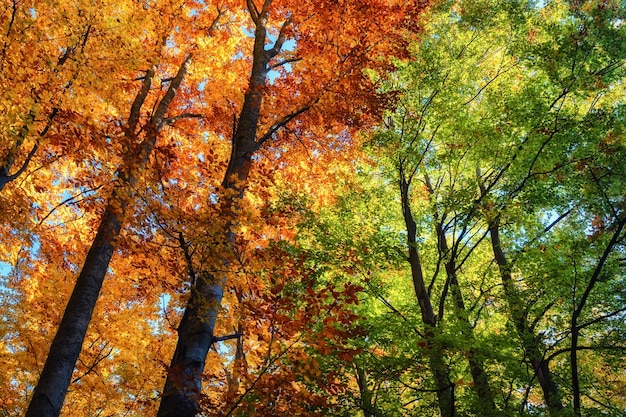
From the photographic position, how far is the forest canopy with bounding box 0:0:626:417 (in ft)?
18.0

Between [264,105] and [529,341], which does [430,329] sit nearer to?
[529,341]

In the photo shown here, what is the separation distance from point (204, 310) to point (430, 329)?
327cm

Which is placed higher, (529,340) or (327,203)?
(327,203)

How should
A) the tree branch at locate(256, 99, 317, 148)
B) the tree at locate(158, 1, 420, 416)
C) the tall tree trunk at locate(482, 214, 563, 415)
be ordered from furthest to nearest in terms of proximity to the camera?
the tree branch at locate(256, 99, 317, 148), the tall tree trunk at locate(482, 214, 563, 415), the tree at locate(158, 1, 420, 416)

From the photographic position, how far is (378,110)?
8109 millimetres

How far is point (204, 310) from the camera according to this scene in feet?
15.0

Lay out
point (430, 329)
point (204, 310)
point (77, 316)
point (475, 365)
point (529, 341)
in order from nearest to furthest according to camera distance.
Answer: point (204, 310) < point (430, 329) < point (529, 341) < point (77, 316) < point (475, 365)

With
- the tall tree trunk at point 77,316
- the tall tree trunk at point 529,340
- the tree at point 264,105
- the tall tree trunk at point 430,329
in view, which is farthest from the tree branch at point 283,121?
the tall tree trunk at point 529,340

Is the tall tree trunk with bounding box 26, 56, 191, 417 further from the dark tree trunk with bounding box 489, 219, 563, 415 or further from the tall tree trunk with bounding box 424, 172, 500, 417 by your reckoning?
the dark tree trunk with bounding box 489, 219, 563, 415

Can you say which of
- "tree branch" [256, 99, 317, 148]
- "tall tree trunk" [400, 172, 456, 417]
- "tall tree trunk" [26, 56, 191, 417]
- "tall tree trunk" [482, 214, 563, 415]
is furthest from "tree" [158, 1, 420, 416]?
"tall tree trunk" [482, 214, 563, 415]

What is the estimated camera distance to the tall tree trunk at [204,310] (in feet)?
13.3

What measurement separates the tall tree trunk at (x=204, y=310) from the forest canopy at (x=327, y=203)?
3cm

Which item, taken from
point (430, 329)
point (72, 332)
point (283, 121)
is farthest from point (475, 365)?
point (72, 332)

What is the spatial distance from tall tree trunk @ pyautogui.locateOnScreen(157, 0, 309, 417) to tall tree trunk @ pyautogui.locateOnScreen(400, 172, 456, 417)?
116 inches
